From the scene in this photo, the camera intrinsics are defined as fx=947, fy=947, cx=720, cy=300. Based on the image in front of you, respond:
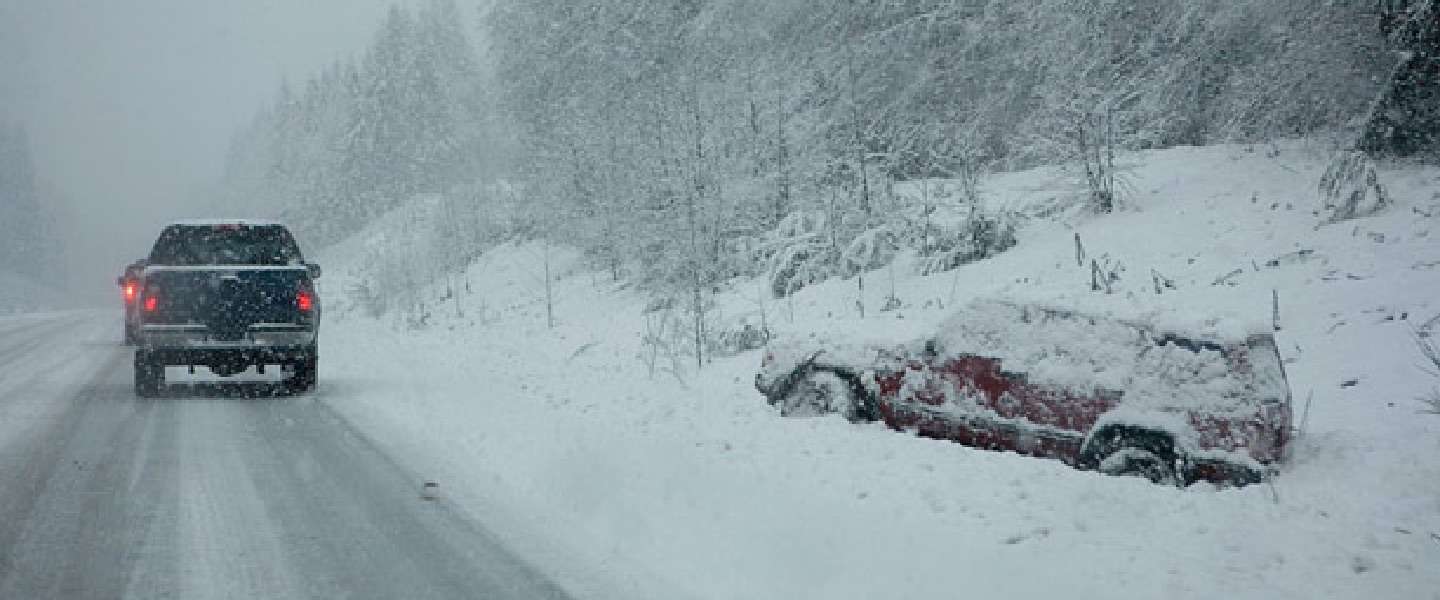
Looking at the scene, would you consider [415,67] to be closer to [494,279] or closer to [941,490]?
A: [494,279]

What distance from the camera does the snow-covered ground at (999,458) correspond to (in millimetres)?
5035

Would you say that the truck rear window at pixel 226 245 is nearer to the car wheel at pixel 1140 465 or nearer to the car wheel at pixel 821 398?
the car wheel at pixel 821 398

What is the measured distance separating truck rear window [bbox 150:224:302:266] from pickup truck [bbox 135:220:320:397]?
2cm

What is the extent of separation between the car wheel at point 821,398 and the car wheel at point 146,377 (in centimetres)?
796

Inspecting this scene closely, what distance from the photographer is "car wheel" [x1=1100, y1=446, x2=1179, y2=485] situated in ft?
21.7

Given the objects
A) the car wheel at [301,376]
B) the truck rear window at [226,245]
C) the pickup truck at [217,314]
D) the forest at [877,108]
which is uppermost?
the forest at [877,108]

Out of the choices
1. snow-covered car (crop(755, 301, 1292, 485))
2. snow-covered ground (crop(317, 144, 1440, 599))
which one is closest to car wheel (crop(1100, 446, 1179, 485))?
snow-covered car (crop(755, 301, 1292, 485))

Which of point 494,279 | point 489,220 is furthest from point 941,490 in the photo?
point 489,220

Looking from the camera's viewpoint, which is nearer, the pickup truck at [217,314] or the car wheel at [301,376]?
the pickup truck at [217,314]

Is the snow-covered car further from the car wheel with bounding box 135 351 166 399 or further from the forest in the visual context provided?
the car wheel with bounding box 135 351 166 399

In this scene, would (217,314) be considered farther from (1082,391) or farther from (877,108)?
(877,108)

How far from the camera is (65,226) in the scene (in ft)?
440

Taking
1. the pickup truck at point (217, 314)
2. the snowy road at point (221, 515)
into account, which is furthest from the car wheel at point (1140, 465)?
Answer: the pickup truck at point (217, 314)

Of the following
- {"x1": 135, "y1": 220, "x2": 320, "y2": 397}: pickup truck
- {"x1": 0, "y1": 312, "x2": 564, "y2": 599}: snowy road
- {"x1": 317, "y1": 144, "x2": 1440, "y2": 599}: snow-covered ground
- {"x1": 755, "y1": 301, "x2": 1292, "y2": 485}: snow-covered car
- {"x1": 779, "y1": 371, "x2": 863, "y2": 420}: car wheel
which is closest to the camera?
{"x1": 0, "y1": 312, "x2": 564, "y2": 599}: snowy road
